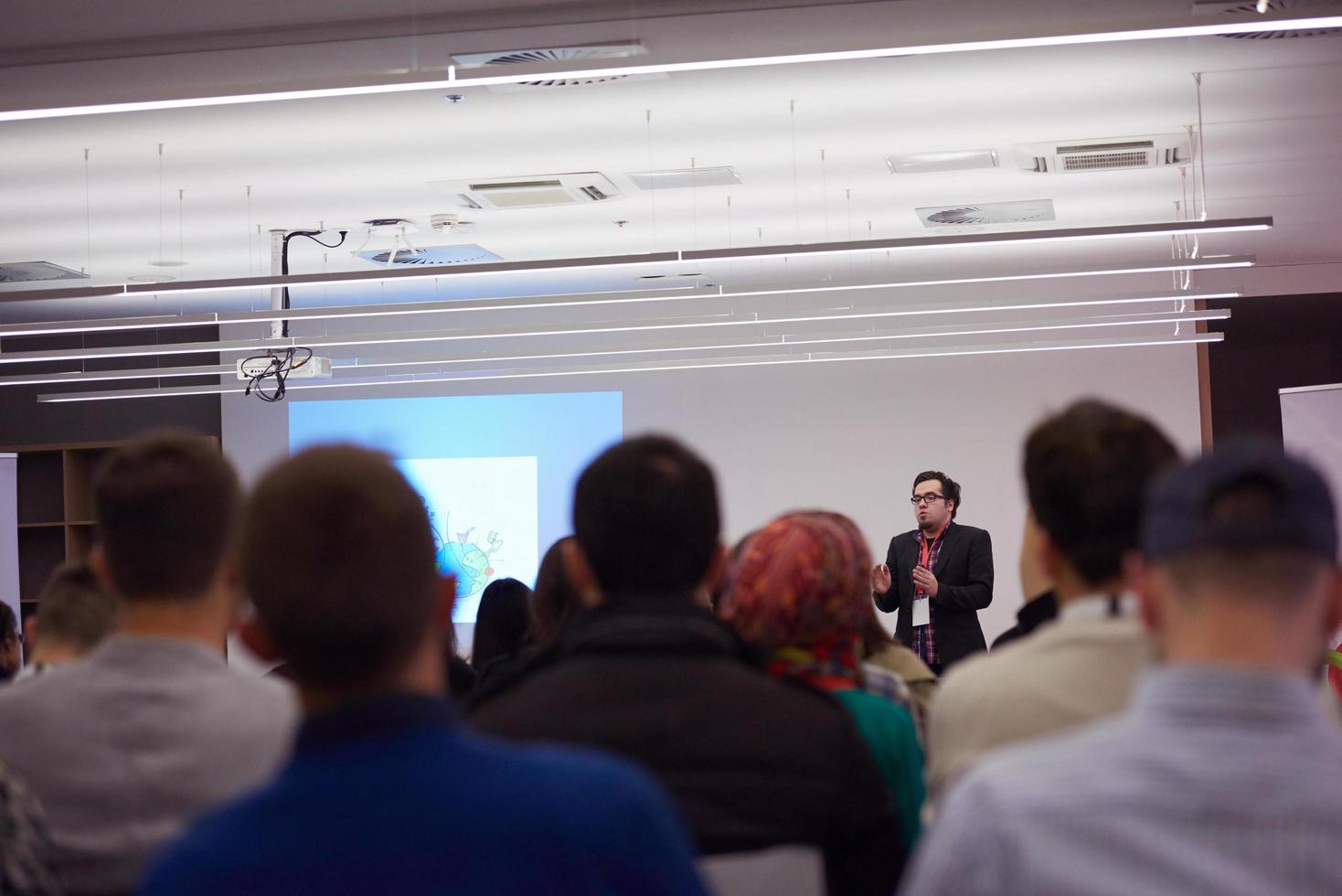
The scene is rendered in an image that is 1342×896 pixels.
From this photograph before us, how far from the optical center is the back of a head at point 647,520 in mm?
1525

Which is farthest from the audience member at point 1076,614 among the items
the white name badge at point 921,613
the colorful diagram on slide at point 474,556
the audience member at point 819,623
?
the colorful diagram on slide at point 474,556

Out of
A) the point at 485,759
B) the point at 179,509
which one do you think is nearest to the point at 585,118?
the point at 179,509

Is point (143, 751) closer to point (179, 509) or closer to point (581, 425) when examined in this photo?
point (179, 509)

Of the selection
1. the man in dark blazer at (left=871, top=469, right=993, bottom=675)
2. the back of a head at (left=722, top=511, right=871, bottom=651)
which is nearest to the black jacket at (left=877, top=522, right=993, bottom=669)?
the man in dark blazer at (left=871, top=469, right=993, bottom=675)

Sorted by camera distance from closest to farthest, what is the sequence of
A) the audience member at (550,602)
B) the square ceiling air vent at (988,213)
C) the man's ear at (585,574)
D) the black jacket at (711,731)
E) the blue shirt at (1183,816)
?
the blue shirt at (1183,816), the black jacket at (711,731), the man's ear at (585,574), the audience member at (550,602), the square ceiling air vent at (988,213)

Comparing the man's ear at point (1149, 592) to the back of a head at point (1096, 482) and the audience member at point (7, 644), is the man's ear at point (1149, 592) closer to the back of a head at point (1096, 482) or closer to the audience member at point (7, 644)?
the back of a head at point (1096, 482)

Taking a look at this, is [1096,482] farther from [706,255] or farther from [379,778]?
[706,255]

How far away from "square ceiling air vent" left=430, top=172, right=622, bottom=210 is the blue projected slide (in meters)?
2.90

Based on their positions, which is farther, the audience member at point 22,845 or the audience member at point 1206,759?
the audience member at point 22,845

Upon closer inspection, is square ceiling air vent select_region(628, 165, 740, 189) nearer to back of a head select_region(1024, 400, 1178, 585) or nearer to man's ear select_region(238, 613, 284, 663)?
back of a head select_region(1024, 400, 1178, 585)

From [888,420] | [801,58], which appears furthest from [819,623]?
[888,420]

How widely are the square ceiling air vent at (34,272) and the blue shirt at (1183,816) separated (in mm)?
8274

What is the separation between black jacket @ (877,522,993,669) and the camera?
5523 millimetres

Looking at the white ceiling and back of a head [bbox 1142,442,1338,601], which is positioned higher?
the white ceiling
